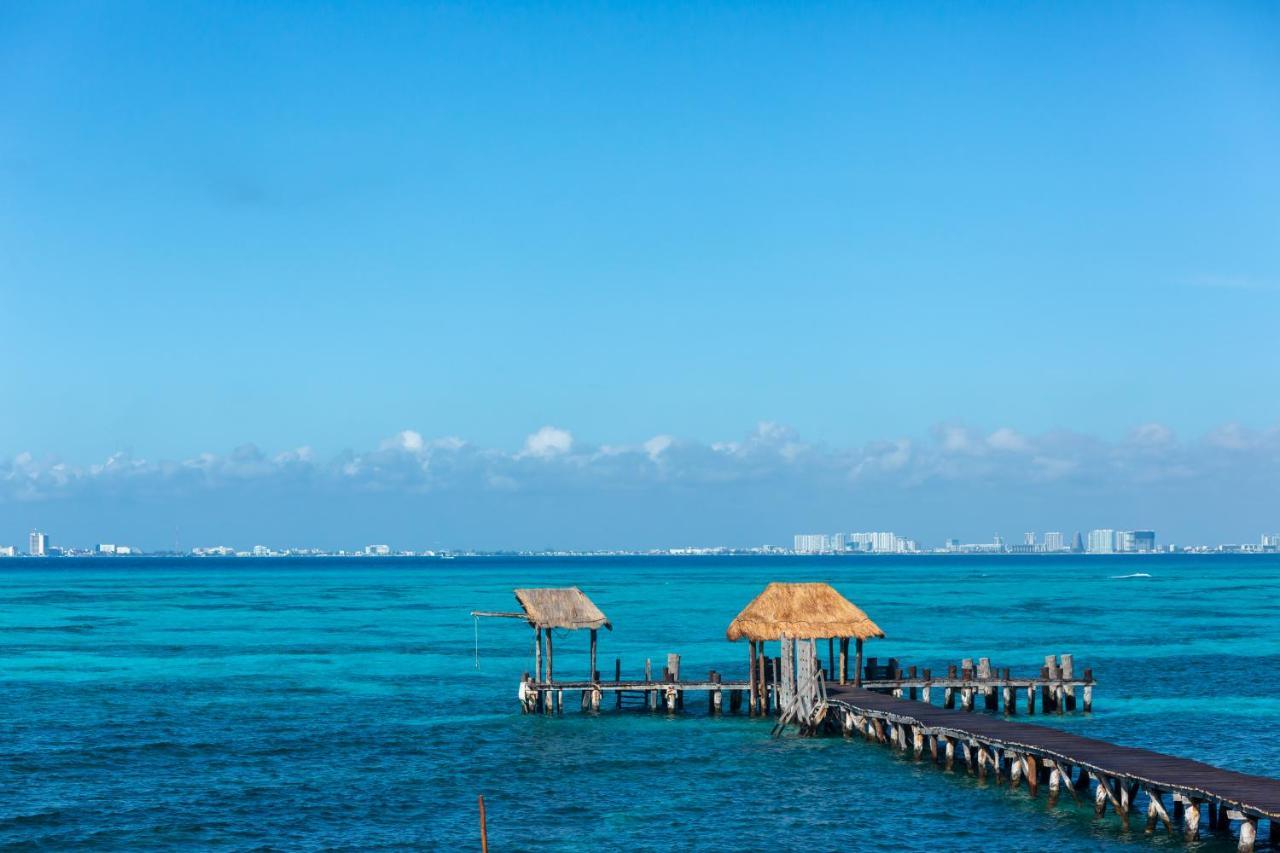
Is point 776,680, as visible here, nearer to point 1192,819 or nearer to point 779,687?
point 779,687

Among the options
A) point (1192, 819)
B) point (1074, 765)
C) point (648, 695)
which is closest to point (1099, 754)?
point (1074, 765)

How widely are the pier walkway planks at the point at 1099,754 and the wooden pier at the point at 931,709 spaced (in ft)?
0.12

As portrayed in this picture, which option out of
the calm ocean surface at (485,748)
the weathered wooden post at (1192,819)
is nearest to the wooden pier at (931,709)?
the weathered wooden post at (1192,819)

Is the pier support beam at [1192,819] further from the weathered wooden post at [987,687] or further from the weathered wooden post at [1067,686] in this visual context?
the weathered wooden post at [1067,686]

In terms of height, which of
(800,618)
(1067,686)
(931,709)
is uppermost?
(800,618)

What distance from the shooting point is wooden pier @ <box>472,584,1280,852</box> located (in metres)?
27.5

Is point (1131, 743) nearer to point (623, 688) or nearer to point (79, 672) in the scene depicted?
point (623, 688)

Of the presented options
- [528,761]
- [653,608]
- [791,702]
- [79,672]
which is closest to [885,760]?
[791,702]

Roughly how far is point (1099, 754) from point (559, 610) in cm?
1909

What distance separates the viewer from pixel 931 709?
39.0m

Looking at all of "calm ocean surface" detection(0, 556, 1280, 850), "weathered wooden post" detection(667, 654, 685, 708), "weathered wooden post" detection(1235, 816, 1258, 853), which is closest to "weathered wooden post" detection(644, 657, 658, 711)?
"weathered wooden post" detection(667, 654, 685, 708)

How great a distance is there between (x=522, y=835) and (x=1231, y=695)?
30062 millimetres

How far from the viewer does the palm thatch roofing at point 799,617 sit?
42.3 metres

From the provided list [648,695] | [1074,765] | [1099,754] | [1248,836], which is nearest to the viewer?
[1248,836]
